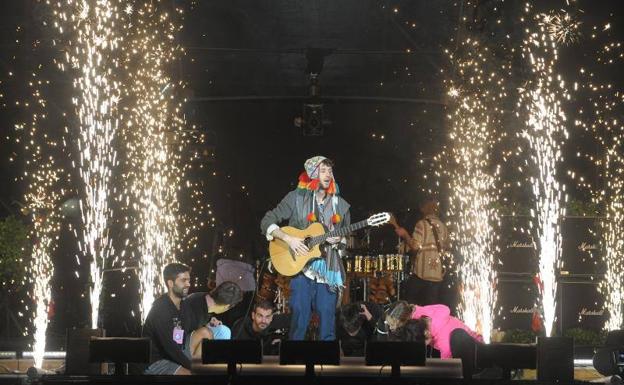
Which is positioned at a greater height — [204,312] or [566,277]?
[566,277]

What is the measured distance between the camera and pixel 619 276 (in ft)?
55.0

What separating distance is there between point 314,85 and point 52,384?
10243 millimetres

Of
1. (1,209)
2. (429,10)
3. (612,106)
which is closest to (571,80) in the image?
(612,106)

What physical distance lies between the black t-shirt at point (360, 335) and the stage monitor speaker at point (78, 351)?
341 centimetres

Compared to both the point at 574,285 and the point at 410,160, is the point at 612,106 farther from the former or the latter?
the point at 410,160

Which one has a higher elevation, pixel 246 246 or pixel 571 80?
pixel 571 80

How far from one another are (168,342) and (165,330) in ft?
0.40

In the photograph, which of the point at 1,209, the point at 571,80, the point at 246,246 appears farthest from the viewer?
the point at 246,246

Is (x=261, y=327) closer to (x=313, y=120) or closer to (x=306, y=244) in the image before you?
(x=306, y=244)

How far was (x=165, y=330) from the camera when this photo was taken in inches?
410

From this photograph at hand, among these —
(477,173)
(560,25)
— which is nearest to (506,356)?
(560,25)

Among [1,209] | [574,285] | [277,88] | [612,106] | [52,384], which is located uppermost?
[277,88]

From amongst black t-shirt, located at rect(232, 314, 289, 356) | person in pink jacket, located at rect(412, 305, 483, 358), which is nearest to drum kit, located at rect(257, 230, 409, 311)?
black t-shirt, located at rect(232, 314, 289, 356)

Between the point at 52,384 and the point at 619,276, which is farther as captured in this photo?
the point at 619,276
